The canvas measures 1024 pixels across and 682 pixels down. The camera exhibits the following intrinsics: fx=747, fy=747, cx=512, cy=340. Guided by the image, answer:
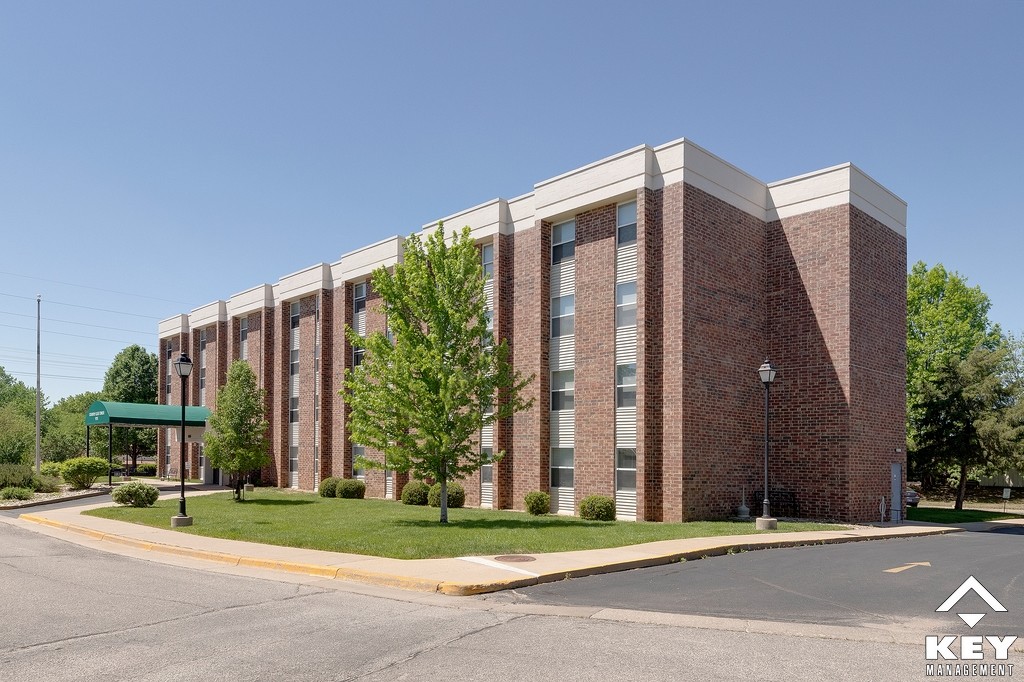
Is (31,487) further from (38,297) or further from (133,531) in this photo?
(133,531)

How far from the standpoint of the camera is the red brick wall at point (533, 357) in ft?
93.3

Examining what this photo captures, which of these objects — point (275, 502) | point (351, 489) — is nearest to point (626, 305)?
point (351, 489)

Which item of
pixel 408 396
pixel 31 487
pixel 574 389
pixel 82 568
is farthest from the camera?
pixel 31 487

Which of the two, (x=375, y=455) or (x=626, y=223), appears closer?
(x=626, y=223)

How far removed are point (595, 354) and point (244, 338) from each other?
103ft

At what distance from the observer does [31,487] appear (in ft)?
118

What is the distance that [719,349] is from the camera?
85.5 ft

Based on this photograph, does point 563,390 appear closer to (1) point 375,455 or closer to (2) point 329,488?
(1) point 375,455

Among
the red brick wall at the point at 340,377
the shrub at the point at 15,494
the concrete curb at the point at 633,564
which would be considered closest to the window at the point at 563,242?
the concrete curb at the point at 633,564

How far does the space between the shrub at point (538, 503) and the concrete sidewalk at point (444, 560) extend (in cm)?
905

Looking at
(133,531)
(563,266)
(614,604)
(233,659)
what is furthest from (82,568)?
(563,266)

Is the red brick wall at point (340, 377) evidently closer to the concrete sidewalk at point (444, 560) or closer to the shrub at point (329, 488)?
the shrub at point (329, 488)

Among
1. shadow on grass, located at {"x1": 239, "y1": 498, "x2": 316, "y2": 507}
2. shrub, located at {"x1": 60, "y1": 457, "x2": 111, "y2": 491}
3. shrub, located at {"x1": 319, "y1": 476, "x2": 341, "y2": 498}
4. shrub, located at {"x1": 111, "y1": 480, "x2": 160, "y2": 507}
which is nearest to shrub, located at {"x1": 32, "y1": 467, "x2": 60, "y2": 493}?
shrub, located at {"x1": 60, "y1": 457, "x2": 111, "y2": 491}

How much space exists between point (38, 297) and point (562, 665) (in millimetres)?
51333
